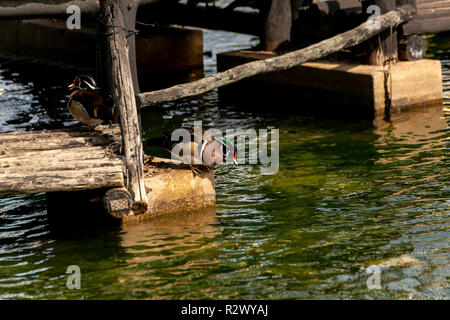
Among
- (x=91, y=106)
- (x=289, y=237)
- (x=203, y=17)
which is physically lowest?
(x=289, y=237)

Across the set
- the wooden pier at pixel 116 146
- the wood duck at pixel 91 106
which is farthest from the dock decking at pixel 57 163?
the wood duck at pixel 91 106

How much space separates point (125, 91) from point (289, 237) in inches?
81.2

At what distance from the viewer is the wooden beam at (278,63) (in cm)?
830

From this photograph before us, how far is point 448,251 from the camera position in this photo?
669cm

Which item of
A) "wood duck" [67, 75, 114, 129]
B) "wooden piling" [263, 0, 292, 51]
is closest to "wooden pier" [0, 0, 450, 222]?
"wood duck" [67, 75, 114, 129]

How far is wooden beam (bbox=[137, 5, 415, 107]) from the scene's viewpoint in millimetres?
8305

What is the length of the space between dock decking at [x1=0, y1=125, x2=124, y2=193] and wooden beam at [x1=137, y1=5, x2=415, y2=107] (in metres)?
0.70

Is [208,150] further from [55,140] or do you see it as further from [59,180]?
[55,140]

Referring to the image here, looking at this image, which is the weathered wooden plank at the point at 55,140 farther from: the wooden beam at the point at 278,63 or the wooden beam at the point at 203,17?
the wooden beam at the point at 203,17

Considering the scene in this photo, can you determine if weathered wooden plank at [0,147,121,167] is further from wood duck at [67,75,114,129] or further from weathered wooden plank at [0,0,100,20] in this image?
weathered wooden plank at [0,0,100,20]

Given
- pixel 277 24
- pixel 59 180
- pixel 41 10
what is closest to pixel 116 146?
pixel 59 180

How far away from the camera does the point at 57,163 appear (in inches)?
295

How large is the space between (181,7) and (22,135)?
313 inches

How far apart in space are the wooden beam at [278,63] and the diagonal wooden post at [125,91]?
41 cm
